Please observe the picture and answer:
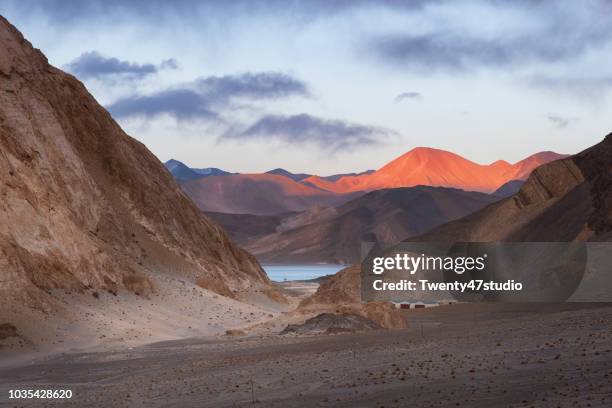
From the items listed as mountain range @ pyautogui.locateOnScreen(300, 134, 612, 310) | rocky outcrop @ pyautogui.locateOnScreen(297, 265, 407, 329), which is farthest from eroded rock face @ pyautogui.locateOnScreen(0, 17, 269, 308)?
mountain range @ pyautogui.locateOnScreen(300, 134, 612, 310)

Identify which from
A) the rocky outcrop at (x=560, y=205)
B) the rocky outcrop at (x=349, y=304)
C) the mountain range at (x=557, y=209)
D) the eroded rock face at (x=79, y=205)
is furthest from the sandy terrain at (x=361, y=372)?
the rocky outcrop at (x=560, y=205)

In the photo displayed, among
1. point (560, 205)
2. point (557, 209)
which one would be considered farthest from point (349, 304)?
point (560, 205)

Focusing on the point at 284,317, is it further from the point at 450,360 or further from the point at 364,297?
the point at 450,360

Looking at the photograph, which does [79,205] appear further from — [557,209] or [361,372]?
[557,209]

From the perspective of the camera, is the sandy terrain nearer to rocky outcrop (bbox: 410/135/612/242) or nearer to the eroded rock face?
the eroded rock face

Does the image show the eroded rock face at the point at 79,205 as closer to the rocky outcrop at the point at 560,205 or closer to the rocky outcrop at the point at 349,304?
the rocky outcrop at the point at 349,304

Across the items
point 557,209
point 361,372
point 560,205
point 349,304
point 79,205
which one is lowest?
point 361,372
